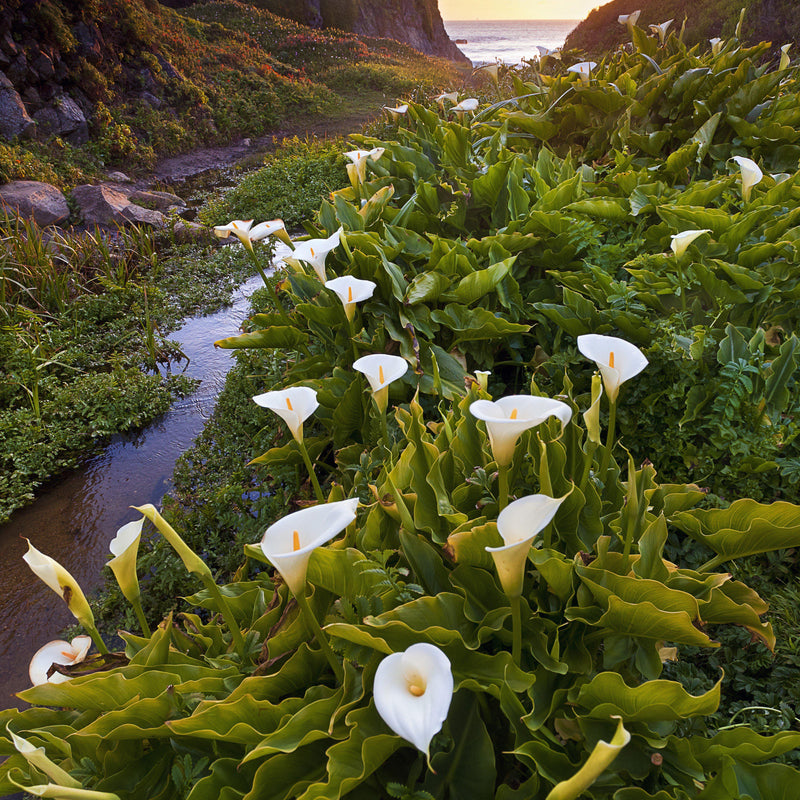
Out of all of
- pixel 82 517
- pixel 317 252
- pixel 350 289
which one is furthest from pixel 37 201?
pixel 350 289

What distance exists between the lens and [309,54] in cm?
2211

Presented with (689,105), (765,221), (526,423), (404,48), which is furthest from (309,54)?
(526,423)

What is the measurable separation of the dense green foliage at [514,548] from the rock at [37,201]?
5.65m

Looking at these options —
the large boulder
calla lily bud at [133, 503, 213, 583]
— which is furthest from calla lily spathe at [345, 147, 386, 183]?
the large boulder

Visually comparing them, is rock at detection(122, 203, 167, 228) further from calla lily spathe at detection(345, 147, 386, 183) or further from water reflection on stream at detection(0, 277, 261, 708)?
calla lily spathe at detection(345, 147, 386, 183)

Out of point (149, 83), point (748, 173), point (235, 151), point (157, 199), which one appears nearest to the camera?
point (748, 173)

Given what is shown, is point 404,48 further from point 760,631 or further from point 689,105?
point 760,631

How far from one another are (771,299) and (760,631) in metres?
1.51

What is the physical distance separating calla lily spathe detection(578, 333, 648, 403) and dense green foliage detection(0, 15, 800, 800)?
Result: 34 millimetres

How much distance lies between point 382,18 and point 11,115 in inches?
1290

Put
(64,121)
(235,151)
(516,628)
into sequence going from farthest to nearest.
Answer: (235,151) < (64,121) < (516,628)

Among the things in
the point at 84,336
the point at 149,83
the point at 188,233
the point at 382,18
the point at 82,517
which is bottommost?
the point at 82,517

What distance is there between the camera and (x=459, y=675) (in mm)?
1258

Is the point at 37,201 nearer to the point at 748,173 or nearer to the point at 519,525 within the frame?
the point at 748,173
